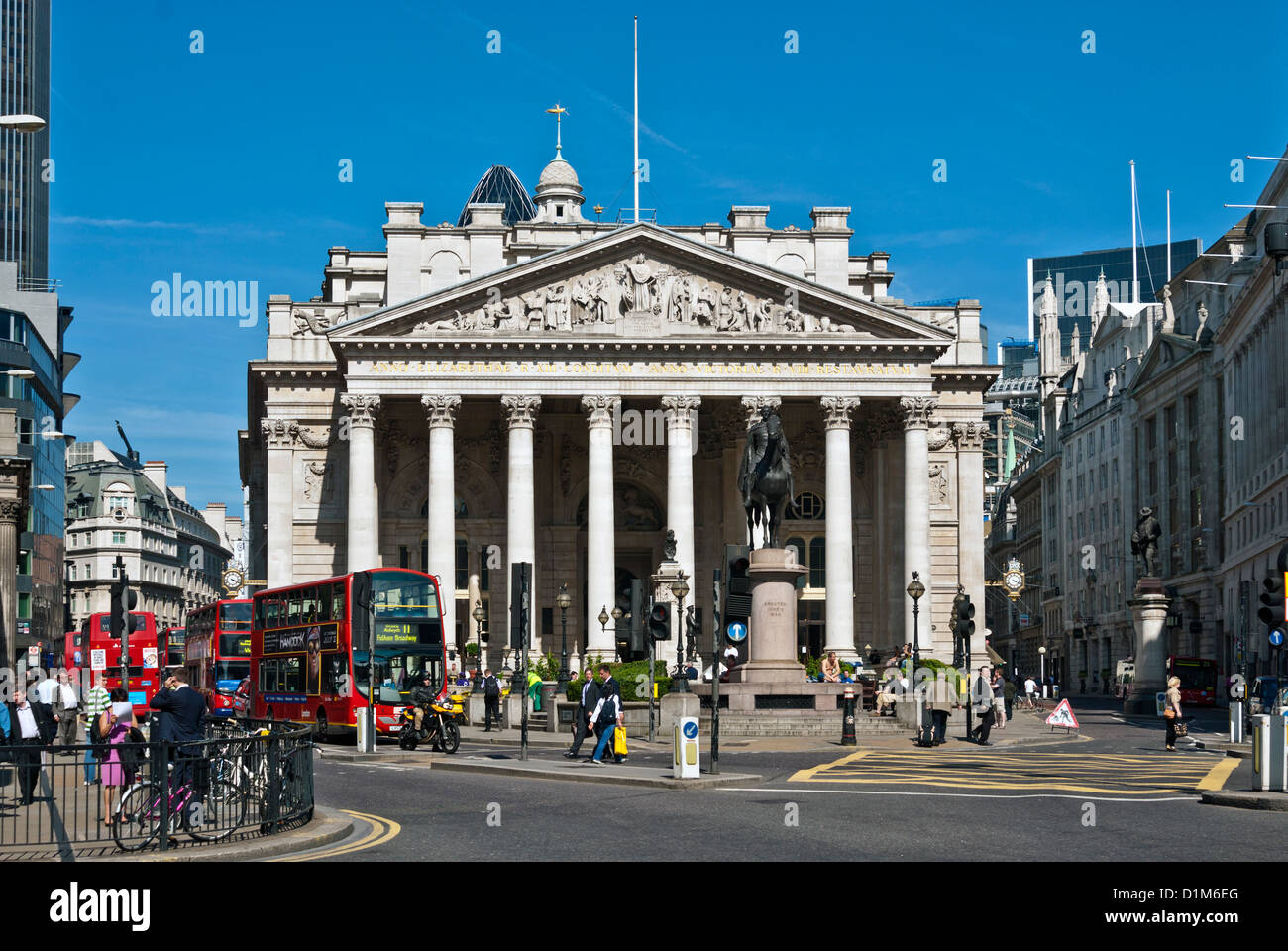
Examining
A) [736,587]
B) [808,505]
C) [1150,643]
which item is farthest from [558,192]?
[736,587]

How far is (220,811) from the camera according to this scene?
72.7ft

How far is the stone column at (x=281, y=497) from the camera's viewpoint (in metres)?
86.4

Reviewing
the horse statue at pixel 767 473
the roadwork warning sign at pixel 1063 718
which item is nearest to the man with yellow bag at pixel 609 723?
the horse statue at pixel 767 473

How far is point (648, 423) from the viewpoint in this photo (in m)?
82.1

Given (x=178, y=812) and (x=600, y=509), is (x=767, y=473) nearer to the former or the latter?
(x=178, y=812)

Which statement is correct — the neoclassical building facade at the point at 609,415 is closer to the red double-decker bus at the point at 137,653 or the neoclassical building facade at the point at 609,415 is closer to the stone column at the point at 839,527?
the stone column at the point at 839,527

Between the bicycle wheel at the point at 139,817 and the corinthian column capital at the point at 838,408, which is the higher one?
the corinthian column capital at the point at 838,408

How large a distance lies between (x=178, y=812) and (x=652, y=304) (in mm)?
59266

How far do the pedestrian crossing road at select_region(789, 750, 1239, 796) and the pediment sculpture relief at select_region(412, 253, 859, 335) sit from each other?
37229 mm

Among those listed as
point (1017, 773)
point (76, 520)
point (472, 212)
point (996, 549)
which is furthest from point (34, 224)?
point (1017, 773)

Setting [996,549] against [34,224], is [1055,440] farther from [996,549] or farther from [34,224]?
[34,224]

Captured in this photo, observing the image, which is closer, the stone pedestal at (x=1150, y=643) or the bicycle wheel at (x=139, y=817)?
the bicycle wheel at (x=139, y=817)

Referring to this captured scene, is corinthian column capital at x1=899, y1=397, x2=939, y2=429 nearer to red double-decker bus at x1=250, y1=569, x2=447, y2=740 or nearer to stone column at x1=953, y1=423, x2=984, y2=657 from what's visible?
Answer: stone column at x1=953, y1=423, x2=984, y2=657

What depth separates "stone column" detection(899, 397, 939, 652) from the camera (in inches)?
3142
